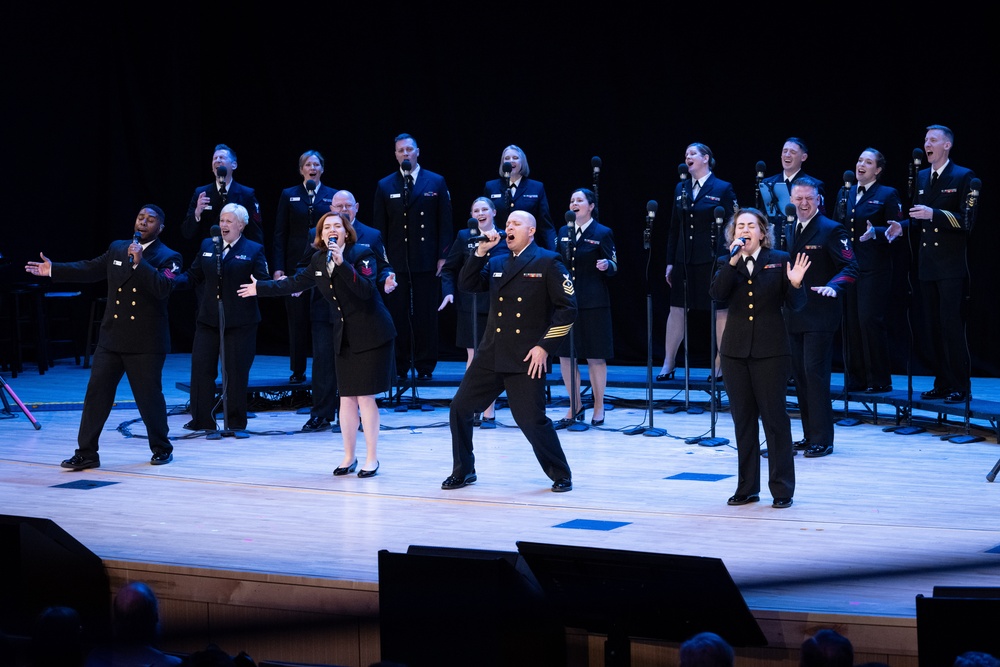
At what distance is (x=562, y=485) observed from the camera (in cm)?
645

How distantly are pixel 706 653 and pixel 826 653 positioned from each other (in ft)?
1.08

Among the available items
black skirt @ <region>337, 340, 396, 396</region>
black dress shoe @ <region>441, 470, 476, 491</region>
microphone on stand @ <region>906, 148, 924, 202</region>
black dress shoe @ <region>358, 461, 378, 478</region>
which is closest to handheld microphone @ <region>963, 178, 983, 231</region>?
microphone on stand @ <region>906, 148, 924, 202</region>

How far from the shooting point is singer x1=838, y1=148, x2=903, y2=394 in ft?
27.3

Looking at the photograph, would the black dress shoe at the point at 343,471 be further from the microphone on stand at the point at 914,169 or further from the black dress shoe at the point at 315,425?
the microphone on stand at the point at 914,169

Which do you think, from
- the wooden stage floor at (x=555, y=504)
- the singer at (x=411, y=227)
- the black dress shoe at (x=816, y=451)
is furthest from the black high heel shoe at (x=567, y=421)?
the black dress shoe at (x=816, y=451)

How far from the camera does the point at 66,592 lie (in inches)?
192

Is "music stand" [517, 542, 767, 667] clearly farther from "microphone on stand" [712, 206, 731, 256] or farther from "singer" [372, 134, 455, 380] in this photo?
"singer" [372, 134, 455, 380]

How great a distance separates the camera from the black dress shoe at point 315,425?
28.5 feet

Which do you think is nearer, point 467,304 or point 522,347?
point 522,347

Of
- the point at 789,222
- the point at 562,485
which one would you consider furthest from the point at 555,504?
the point at 789,222

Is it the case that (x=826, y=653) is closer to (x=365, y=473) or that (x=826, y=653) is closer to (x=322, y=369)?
(x=365, y=473)

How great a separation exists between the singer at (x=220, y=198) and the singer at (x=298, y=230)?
188 mm

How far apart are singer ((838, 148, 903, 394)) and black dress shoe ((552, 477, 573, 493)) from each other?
286cm

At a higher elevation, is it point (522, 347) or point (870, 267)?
point (870, 267)
